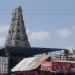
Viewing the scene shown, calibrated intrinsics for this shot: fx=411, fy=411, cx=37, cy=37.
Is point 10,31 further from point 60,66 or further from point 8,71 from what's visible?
point 60,66

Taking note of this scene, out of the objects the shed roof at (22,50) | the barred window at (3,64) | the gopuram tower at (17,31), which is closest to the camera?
the barred window at (3,64)

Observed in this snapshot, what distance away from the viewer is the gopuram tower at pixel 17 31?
12656 centimetres

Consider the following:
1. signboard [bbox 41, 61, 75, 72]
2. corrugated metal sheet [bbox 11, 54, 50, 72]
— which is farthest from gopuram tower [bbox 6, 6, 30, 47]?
signboard [bbox 41, 61, 75, 72]

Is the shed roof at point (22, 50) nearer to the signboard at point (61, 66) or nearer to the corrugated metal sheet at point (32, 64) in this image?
the corrugated metal sheet at point (32, 64)

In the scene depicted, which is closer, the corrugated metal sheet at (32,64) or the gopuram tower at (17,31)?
the corrugated metal sheet at (32,64)

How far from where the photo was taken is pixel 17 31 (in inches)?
5167

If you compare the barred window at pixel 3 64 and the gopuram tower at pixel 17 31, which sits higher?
the gopuram tower at pixel 17 31

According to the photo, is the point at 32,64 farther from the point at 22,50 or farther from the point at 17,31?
the point at 17,31

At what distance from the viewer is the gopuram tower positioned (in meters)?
127

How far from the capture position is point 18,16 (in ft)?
440

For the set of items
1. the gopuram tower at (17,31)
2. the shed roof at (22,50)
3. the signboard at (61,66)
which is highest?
the gopuram tower at (17,31)

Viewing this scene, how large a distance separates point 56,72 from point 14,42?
91078 millimetres

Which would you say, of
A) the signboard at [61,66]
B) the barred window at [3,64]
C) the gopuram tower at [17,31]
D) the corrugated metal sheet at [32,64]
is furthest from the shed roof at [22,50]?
the gopuram tower at [17,31]

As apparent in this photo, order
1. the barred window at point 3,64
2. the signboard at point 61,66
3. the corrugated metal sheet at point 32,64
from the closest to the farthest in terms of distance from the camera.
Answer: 1. the signboard at point 61,66
2. the corrugated metal sheet at point 32,64
3. the barred window at point 3,64
